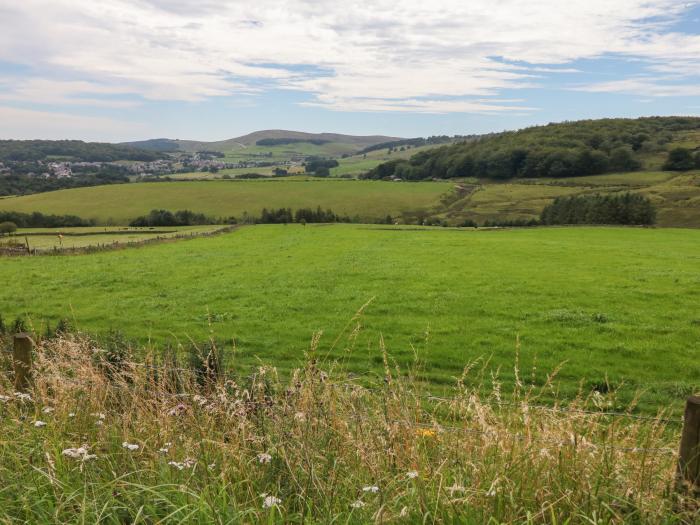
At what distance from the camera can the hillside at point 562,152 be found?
5015 inches

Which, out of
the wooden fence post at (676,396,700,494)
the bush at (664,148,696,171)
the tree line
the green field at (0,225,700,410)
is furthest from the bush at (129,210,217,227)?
the bush at (664,148,696,171)

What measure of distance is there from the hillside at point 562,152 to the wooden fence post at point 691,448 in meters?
133

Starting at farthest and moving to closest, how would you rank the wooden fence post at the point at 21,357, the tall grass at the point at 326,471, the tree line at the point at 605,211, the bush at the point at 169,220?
the bush at the point at 169,220 < the tree line at the point at 605,211 < the wooden fence post at the point at 21,357 < the tall grass at the point at 326,471

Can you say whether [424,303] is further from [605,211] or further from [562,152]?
[562,152]

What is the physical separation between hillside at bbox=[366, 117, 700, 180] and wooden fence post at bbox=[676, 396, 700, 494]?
13309 centimetres

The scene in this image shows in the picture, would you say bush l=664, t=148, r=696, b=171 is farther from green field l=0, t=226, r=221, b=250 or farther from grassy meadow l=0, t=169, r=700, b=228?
green field l=0, t=226, r=221, b=250

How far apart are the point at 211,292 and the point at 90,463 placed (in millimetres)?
20777

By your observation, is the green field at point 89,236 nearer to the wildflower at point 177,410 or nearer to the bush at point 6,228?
the bush at point 6,228

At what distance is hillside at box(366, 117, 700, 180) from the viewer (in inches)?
5015

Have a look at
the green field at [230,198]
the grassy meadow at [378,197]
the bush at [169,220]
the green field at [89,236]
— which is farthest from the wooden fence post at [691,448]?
the green field at [230,198]

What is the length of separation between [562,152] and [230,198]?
270ft

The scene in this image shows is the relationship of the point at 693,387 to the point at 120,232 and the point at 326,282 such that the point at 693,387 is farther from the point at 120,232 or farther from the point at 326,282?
the point at 120,232

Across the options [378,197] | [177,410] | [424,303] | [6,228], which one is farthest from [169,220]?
[177,410]

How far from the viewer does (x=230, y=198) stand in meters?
109
